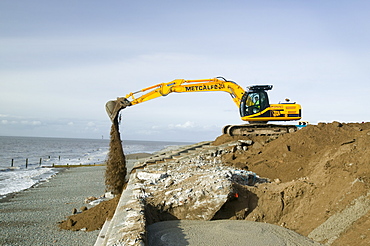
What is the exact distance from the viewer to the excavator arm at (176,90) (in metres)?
12.1

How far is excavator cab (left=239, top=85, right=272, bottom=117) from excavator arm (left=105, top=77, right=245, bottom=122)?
489mm

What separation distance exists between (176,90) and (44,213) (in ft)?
23.5

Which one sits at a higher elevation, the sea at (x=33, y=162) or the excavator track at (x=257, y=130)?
the excavator track at (x=257, y=130)

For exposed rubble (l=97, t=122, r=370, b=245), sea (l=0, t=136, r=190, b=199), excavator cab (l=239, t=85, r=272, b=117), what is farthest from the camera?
sea (l=0, t=136, r=190, b=199)

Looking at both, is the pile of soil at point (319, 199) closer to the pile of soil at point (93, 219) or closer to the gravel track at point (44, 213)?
the pile of soil at point (93, 219)

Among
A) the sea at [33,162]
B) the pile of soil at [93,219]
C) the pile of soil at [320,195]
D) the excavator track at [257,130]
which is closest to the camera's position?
the pile of soil at [320,195]

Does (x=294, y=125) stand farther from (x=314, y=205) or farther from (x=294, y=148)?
(x=314, y=205)

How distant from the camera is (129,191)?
26.5 feet

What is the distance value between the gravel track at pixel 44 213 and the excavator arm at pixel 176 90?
4.05m

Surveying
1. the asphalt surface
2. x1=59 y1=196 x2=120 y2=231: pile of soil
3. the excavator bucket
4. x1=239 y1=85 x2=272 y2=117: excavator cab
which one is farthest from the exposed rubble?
x1=239 y1=85 x2=272 y2=117: excavator cab

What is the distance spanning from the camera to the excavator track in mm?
15125

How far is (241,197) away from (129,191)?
9.85 feet

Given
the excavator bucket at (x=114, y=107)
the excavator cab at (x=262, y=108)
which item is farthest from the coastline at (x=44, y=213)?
the excavator cab at (x=262, y=108)

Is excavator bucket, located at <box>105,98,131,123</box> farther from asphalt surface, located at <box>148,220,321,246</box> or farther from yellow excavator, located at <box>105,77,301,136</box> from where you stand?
asphalt surface, located at <box>148,220,321,246</box>
